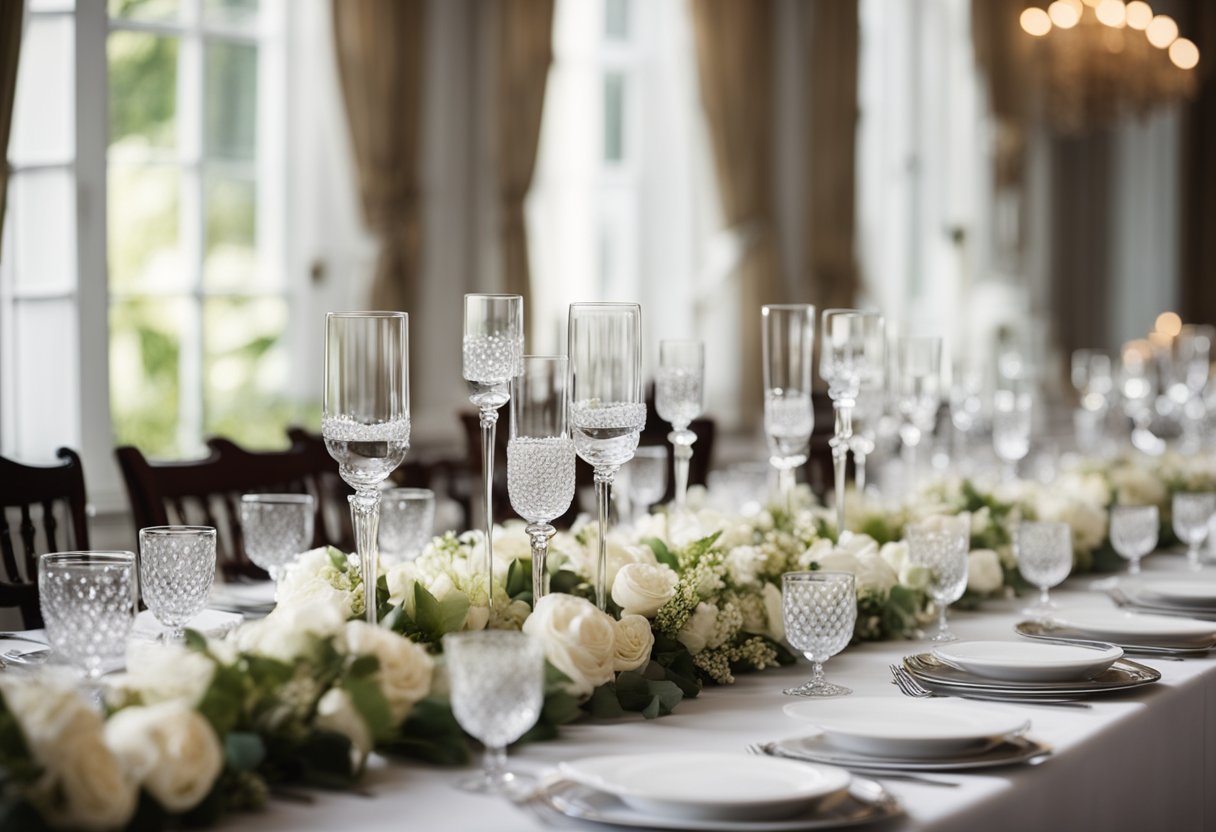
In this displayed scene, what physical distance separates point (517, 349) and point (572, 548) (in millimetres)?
310

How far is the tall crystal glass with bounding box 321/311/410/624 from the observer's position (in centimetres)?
157

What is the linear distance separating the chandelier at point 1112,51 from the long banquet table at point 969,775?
5.67 m

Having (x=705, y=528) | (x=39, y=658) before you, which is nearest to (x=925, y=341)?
(x=705, y=528)

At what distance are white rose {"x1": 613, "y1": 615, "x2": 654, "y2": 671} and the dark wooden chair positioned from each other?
40.2 inches

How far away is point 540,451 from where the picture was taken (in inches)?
64.6

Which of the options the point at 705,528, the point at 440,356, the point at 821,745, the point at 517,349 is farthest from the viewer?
the point at 440,356

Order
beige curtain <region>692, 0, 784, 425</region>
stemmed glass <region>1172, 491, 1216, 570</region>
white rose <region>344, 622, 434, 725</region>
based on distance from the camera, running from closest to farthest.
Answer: white rose <region>344, 622, 434, 725</region>, stemmed glass <region>1172, 491, 1216, 570</region>, beige curtain <region>692, 0, 784, 425</region>

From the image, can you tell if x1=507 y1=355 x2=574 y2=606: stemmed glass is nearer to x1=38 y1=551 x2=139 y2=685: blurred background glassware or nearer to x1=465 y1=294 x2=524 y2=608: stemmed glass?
x1=465 y1=294 x2=524 y2=608: stemmed glass

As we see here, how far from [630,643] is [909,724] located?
0.30 m

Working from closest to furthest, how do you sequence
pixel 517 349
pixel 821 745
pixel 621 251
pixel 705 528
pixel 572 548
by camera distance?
pixel 821 745 → pixel 517 349 → pixel 572 548 → pixel 705 528 → pixel 621 251

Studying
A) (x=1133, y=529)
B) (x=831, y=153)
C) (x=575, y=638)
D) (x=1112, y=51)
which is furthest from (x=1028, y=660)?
(x=1112, y=51)

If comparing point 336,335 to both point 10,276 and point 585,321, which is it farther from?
point 10,276

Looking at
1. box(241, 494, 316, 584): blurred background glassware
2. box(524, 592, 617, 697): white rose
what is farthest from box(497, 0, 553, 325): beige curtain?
box(524, 592, 617, 697): white rose

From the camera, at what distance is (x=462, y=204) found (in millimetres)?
5578
